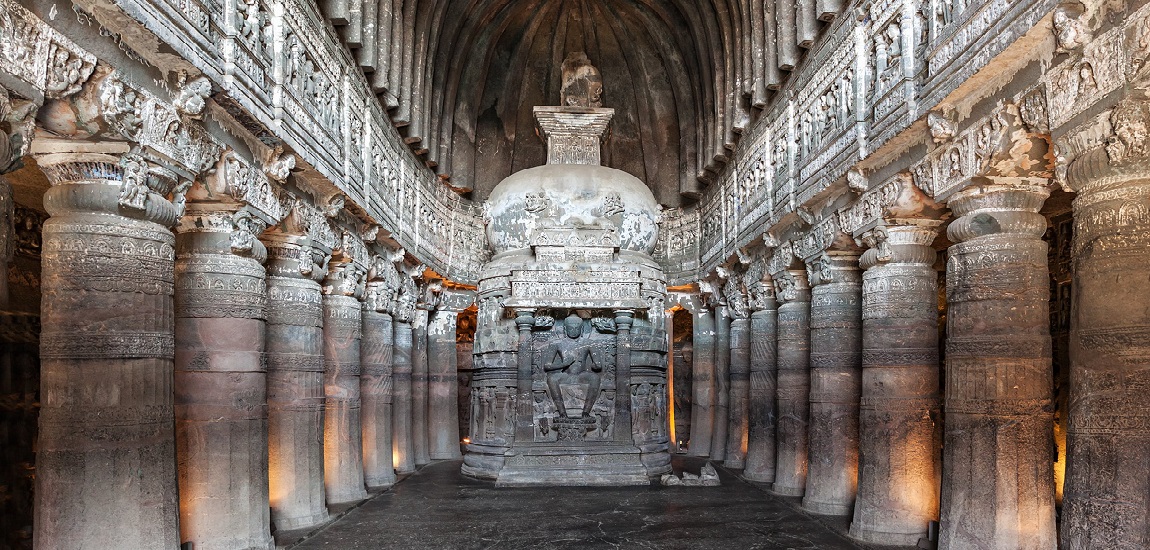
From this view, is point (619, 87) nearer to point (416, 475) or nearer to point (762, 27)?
point (762, 27)

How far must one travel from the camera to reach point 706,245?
59.0 feet

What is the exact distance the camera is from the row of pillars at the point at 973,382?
4.82 meters

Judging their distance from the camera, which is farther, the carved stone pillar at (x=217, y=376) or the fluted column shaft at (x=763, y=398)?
the fluted column shaft at (x=763, y=398)

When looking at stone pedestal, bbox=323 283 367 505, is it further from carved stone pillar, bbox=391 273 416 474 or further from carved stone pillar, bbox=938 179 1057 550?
carved stone pillar, bbox=938 179 1057 550

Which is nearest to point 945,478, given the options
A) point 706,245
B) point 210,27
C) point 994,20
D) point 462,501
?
point 994,20

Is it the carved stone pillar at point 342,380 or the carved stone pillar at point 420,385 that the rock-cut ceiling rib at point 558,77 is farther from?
the carved stone pillar at point 420,385

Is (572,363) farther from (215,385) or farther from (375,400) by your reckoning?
(215,385)

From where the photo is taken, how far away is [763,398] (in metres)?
13.2

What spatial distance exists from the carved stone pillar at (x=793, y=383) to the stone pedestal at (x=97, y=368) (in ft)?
28.4

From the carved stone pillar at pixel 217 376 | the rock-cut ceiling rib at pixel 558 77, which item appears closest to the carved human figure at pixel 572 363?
the rock-cut ceiling rib at pixel 558 77

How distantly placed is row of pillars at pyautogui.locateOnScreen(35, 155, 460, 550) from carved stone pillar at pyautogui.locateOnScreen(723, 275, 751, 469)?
6.53m

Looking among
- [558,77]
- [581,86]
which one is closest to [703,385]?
[581,86]

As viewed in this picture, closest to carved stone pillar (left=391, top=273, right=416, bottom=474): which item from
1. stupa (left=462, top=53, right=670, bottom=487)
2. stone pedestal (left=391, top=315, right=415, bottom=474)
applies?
stone pedestal (left=391, top=315, right=415, bottom=474)

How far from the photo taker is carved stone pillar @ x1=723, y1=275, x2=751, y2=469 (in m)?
14.9
